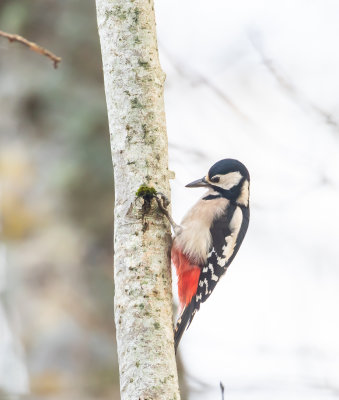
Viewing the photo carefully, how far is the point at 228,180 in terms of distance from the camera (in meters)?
3.28

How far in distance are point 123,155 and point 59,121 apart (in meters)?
1.31

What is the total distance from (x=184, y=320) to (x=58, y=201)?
33.5 inches

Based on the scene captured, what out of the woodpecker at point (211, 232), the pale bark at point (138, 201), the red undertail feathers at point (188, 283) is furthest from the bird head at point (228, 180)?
the pale bark at point (138, 201)

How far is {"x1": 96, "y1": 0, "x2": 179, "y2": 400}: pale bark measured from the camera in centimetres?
171

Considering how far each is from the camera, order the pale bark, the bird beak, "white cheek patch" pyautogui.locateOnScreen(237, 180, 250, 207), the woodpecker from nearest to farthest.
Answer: the pale bark → the woodpecker → the bird beak → "white cheek patch" pyautogui.locateOnScreen(237, 180, 250, 207)

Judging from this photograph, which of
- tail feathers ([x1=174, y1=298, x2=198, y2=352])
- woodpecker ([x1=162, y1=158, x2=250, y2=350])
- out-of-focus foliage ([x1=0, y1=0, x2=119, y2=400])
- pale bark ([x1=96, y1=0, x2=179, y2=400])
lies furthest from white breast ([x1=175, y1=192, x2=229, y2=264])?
pale bark ([x1=96, y1=0, x2=179, y2=400])

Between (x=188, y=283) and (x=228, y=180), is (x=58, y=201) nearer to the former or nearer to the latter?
(x=188, y=283)

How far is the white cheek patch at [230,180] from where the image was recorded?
10.7ft

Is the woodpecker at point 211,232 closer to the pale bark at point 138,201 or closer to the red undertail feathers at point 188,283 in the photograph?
the red undertail feathers at point 188,283

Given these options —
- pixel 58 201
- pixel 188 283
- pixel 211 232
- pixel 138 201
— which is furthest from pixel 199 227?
pixel 138 201

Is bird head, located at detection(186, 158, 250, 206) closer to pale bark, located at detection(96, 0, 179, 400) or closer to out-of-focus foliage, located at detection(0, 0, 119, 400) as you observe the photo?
out-of-focus foliage, located at detection(0, 0, 119, 400)

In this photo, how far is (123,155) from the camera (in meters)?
2.05

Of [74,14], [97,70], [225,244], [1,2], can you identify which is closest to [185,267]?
[225,244]

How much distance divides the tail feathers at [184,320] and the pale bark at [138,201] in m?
0.76
